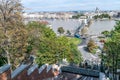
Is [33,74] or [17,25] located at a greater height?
[17,25]

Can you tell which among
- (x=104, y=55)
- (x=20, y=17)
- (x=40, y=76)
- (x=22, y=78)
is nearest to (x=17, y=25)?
(x=20, y=17)

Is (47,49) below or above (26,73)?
below

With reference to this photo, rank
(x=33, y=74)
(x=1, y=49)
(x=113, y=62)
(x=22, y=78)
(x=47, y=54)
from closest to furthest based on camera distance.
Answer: (x=22, y=78)
(x=33, y=74)
(x=1, y=49)
(x=113, y=62)
(x=47, y=54)

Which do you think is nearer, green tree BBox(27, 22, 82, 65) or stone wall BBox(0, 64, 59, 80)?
stone wall BBox(0, 64, 59, 80)

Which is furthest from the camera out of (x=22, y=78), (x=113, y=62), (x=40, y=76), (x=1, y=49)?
(x=113, y=62)

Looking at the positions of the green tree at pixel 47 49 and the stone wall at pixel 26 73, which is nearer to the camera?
the stone wall at pixel 26 73

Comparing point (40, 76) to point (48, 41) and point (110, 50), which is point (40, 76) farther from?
point (48, 41)

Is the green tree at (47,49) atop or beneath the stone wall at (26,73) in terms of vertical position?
beneath

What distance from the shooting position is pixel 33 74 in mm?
16312

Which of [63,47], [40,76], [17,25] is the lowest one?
[63,47]

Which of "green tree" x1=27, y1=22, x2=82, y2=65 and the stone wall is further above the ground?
the stone wall

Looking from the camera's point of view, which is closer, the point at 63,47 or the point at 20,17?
the point at 20,17

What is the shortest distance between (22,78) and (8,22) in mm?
8221

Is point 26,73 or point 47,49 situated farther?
point 47,49
